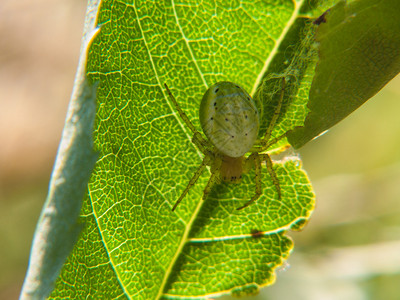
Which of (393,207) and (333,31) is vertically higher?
(333,31)

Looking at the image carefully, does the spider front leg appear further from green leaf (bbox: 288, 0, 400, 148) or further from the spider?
green leaf (bbox: 288, 0, 400, 148)

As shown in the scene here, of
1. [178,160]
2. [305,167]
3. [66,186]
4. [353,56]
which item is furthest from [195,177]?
[305,167]

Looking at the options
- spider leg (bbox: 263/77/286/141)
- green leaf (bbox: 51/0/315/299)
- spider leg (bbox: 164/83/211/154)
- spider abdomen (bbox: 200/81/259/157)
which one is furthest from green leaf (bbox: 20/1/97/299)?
spider leg (bbox: 263/77/286/141)

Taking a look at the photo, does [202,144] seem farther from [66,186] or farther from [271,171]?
[66,186]

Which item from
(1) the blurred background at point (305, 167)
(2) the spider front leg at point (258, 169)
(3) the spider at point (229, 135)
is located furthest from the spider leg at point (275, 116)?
(1) the blurred background at point (305, 167)

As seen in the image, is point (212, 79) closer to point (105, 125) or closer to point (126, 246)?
point (105, 125)

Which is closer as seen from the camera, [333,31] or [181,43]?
[333,31]

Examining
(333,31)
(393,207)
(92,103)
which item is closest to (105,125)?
(92,103)
